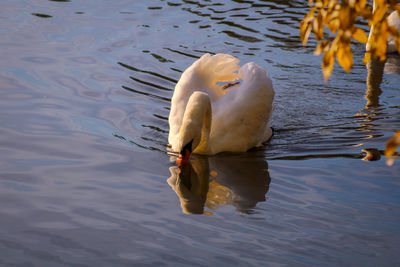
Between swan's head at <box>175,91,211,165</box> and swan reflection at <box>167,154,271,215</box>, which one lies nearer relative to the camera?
swan reflection at <box>167,154,271,215</box>

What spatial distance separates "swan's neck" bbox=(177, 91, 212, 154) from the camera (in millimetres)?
6539

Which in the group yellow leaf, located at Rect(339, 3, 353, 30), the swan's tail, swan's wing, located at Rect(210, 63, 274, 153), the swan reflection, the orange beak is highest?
yellow leaf, located at Rect(339, 3, 353, 30)

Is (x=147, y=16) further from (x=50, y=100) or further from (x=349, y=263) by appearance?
(x=349, y=263)

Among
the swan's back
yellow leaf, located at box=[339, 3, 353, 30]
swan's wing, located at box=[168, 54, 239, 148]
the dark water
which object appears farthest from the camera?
the swan's back

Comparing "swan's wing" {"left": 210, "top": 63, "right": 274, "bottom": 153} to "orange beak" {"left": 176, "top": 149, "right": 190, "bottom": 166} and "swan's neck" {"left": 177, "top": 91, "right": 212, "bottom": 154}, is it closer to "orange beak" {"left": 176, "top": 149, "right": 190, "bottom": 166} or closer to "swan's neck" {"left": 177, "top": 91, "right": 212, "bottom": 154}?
"swan's neck" {"left": 177, "top": 91, "right": 212, "bottom": 154}

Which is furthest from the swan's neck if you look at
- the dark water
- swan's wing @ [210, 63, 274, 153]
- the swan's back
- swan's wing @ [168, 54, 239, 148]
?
the swan's back

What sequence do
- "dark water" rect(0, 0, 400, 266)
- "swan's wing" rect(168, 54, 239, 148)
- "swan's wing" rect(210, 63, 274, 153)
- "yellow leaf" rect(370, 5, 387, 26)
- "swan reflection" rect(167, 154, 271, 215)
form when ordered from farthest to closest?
"swan's wing" rect(168, 54, 239, 148), "swan's wing" rect(210, 63, 274, 153), "swan reflection" rect(167, 154, 271, 215), "dark water" rect(0, 0, 400, 266), "yellow leaf" rect(370, 5, 387, 26)

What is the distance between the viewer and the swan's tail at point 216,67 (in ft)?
24.9

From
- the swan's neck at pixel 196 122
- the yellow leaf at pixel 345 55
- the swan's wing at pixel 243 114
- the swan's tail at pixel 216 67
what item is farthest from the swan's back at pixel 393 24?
the yellow leaf at pixel 345 55

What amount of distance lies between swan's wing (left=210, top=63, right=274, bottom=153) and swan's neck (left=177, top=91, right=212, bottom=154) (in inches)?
8.5

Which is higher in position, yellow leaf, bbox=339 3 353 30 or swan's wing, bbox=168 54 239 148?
yellow leaf, bbox=339 3 353 30

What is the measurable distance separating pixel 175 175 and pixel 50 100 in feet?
9.76

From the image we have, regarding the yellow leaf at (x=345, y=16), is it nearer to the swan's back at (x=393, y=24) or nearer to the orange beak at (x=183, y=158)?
the orange beak at (x=183, y=158)

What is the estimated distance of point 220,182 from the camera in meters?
6.60
